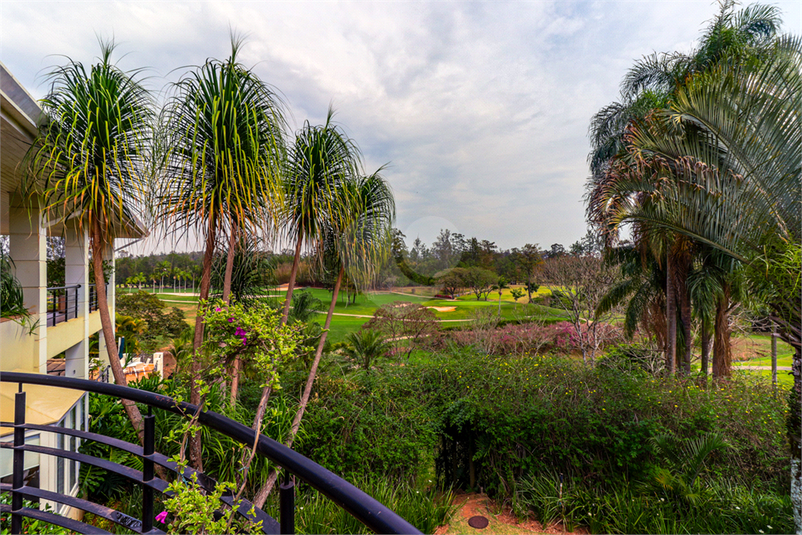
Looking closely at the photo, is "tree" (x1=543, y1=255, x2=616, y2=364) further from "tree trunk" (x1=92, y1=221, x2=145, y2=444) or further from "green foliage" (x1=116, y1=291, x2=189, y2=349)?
"green foliage" (x1=116, y1=291, x2=189, y2=349)

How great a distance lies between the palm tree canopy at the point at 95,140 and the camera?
2.64 m

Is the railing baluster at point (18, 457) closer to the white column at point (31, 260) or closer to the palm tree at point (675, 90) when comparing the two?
the white column at point (31, 260)

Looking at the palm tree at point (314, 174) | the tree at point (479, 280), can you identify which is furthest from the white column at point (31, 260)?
the tree at point (479, 280)

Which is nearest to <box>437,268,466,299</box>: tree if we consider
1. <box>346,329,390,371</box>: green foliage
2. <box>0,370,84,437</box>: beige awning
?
<box>346,329,390,371</box>: green foliage

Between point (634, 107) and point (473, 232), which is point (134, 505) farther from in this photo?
point (473, 232)

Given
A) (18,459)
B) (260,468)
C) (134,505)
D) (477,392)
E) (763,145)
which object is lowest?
(134,505)

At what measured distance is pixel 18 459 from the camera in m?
1.38

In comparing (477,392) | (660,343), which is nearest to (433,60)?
(477,392)

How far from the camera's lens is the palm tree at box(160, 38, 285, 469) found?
9.52 ft

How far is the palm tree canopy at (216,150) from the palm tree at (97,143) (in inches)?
8.1

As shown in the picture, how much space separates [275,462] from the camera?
0.81m

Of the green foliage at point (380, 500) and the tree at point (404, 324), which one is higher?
the tree at point (404, 324)

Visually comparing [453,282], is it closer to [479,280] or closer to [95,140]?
[479,280]

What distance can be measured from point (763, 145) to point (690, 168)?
733 millimetres
